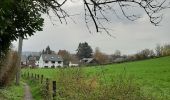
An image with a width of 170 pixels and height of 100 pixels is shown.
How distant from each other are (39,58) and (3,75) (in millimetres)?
159671

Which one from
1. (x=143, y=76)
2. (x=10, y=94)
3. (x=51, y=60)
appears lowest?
(x=10, y=94)

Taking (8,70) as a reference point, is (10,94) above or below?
below

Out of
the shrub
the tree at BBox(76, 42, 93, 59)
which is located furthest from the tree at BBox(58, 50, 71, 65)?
the shrub

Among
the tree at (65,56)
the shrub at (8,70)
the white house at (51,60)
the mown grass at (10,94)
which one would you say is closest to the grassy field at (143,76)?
the mown grass at (10,94)

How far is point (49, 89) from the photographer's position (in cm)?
2173

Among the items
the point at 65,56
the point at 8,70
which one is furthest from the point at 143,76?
the point at 65,56

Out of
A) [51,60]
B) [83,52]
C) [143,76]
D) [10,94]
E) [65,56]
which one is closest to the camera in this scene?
[10,94]

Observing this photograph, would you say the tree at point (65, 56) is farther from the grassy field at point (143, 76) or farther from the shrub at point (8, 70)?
the shrub at point (8, 70)

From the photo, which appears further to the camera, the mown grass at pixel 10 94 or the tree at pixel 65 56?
the tree at pixel 65 56

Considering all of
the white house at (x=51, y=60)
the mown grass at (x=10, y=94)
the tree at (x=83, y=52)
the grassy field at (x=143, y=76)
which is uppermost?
the tree at (x=83, y=52)

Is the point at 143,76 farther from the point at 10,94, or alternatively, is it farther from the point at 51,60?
the point at 51,60

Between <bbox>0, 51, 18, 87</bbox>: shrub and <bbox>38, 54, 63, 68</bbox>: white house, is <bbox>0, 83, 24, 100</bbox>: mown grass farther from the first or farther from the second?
<bbox>38, 54, 63, 68</bbox>: white house

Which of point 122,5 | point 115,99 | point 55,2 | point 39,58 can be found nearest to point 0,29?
point 115,99

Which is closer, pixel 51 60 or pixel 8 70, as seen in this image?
pixel 8 70
